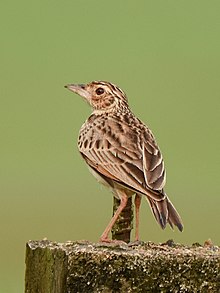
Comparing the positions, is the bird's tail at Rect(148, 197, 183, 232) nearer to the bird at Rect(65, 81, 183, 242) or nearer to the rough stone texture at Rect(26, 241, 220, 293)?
the bird at Rect(65, 81, 183, 242)

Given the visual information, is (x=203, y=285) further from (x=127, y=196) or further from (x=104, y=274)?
(x=127, y=196)

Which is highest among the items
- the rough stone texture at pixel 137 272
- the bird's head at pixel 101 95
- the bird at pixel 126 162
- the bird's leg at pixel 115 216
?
the bird's head at pixel 101 95

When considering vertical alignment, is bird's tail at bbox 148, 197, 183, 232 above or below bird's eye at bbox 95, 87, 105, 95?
below

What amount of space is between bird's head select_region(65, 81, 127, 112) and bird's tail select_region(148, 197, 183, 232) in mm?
2875

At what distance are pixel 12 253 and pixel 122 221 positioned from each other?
845cm

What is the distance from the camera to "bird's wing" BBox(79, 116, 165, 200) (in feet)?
23.3

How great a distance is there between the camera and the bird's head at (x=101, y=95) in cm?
975

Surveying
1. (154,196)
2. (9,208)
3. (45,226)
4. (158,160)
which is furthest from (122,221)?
(9,208)

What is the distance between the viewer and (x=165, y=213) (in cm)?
677

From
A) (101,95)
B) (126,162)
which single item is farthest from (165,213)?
(101,95)

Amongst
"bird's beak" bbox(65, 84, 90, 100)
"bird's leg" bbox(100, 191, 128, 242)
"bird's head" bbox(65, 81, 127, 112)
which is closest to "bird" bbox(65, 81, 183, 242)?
"bird's leg" bbox(100, 191, 128, 242)

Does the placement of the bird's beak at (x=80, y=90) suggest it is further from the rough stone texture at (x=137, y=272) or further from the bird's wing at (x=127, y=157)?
the rough stone texture at (x=137, y=272)

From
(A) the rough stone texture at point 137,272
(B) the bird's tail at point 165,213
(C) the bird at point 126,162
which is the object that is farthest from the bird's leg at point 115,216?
(A) the rough stone texture at point 137,272

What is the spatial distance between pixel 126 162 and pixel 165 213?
0.74m
